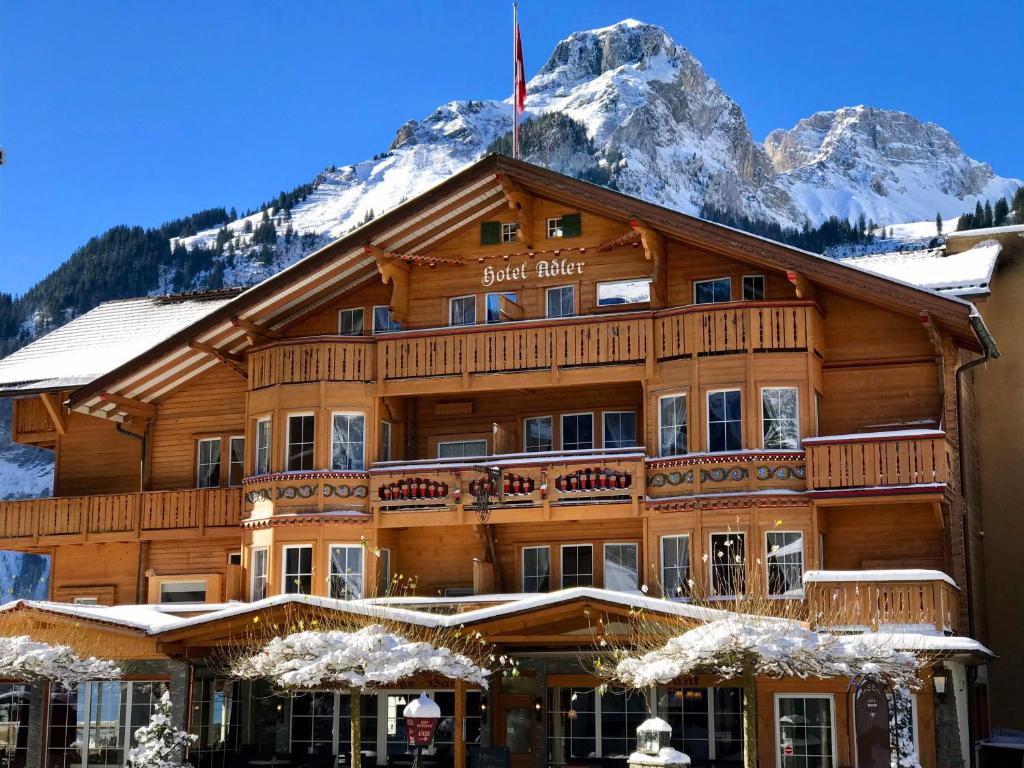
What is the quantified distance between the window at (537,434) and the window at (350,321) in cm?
467

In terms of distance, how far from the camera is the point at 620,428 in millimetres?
33656

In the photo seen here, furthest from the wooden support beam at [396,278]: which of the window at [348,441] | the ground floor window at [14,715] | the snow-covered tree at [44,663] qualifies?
the ground floor window at [14,715]

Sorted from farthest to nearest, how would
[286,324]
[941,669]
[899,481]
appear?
[286,324] → [899,481] → [941,669]

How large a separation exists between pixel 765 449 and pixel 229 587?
41.0 ft

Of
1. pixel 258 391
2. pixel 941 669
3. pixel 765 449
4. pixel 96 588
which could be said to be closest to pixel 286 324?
pixel 258 391

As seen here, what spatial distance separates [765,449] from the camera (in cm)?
3064

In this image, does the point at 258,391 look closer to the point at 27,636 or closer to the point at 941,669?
the point at 27,636

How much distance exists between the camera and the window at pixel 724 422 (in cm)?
3102

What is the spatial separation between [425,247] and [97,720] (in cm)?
1269

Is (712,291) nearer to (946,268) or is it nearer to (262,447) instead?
(946,268)

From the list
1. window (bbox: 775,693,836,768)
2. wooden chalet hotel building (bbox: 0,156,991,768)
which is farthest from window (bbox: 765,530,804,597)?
window (bbox: 775,693,836,768)

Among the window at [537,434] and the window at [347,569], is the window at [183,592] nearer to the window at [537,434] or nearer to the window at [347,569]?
the window at [347,569]

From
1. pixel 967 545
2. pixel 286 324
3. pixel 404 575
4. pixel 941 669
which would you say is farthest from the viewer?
pixel 286 324

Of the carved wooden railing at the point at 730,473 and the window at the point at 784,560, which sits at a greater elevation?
the carved wooden railing at the point at 730,473
